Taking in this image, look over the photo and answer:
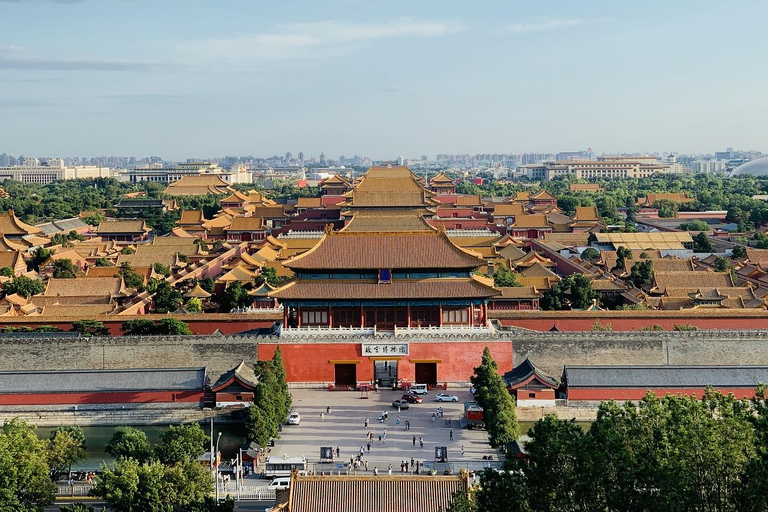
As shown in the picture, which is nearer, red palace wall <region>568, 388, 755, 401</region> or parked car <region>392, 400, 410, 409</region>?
red palace wall <region>568, 388, 755, 401</region>

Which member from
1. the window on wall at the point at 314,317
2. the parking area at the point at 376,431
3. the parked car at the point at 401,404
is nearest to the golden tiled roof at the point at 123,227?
the window on wall at the point at 314,317

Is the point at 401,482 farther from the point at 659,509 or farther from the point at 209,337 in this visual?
the point at 209,337

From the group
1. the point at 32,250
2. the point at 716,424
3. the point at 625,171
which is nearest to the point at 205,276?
the point at 32,250

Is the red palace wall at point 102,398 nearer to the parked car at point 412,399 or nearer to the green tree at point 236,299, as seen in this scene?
the parked car at point 412,399

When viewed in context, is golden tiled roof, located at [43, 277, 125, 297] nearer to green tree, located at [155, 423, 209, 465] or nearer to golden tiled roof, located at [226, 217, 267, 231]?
green tree, located at [155, 423, 209, 465]

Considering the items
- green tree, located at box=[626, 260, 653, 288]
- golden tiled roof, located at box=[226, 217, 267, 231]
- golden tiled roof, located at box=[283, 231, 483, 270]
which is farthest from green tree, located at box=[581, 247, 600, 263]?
golden tiled roof, located at box=[283, 231, 483, 270]

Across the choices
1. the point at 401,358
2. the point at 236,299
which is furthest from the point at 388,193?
the point at 401,358
